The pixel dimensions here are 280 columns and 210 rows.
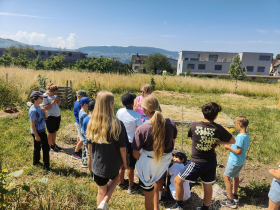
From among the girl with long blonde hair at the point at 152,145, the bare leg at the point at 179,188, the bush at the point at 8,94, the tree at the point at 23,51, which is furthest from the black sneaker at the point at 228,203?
the tree at the point at 23,51

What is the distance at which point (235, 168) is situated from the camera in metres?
2.80

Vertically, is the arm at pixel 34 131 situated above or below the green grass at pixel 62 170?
above

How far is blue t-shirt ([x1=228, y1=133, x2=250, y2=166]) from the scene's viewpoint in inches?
105

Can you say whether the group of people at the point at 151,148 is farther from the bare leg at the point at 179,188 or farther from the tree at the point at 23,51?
the tree at the point at 23,51

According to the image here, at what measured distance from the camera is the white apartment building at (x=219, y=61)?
49.9 metres

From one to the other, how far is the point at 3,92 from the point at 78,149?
6.54 meters

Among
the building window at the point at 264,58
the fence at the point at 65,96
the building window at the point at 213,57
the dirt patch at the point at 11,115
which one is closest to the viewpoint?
the dirt patch at the point at 11,115

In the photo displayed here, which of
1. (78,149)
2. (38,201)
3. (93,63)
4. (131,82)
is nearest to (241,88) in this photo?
(131,82)

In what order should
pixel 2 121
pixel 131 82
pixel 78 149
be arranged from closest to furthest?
pixel 78 149 → pixel 2 121 → pixel 131 82

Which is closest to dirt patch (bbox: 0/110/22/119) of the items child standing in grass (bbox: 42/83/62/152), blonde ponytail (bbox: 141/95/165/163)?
child standing in grass (bbox: 42/83/62/152)

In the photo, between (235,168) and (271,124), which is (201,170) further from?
(271,124)

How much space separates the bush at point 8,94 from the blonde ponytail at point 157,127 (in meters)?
8.42

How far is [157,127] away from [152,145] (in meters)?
0.26

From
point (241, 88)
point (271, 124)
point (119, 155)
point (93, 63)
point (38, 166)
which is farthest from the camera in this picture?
point (93, 63)
